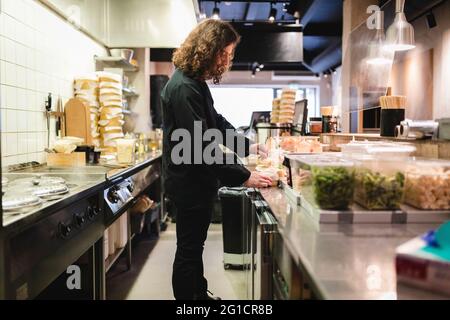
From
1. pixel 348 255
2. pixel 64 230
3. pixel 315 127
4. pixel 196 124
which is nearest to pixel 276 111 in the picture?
pixel 315 127

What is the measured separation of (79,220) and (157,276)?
159 cm

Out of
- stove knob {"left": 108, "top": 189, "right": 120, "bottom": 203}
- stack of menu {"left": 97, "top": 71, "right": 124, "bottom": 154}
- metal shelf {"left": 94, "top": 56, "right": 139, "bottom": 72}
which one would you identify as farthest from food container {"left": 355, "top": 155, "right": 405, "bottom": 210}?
metal shelf {"left": 94, "top": 56, "right": 139, "bottom": 72}

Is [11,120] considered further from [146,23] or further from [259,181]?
[146,23]

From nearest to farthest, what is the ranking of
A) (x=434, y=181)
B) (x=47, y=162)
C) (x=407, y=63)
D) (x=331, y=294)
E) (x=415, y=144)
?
1. (x=331, y=294)
2. (x=434, y=181)
3. (x=415, y=144)
4. (x=47, y=162)
5. (x=407, y=63)

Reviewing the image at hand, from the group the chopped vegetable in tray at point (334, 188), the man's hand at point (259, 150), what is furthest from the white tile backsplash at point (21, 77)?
the chopped vegetable in tray at point (334, 188)

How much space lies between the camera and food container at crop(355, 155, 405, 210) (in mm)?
1290

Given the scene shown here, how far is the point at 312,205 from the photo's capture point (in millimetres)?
1361

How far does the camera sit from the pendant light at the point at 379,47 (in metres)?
2.48

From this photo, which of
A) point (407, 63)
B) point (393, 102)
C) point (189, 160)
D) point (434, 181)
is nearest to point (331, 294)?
point (434, 181)

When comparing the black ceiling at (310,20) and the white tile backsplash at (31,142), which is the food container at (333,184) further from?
the black ceiling at (310,20)

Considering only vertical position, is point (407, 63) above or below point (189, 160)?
above
